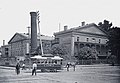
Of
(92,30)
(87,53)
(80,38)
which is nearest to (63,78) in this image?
(87,53)

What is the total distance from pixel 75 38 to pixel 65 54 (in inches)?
302

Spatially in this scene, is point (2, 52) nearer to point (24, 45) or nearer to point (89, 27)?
point (24, 45)

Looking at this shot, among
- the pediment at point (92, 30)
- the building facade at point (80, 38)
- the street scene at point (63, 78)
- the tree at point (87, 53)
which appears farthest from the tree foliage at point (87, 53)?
the street scene at point (63, 78)

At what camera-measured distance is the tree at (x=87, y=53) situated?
42.4m

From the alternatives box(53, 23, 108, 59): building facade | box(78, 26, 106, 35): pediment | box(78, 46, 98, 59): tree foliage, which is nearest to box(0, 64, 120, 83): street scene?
box(78, 46, 98, 59): tree foliage

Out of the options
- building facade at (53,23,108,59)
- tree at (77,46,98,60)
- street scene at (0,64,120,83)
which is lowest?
street scene at (0,64,120,83)

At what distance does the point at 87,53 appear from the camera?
143 feet

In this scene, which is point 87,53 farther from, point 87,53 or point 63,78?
point 63,78

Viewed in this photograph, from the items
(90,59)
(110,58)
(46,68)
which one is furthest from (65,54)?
(46,68)

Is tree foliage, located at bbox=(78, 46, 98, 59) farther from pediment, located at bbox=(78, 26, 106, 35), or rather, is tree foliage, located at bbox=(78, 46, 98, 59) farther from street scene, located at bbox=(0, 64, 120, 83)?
street scene, located at bbox=(0, 64, 120, 83)

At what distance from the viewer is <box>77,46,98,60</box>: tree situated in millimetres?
42375

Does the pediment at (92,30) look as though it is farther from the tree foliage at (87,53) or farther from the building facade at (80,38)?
the tree foliage at (87,53)

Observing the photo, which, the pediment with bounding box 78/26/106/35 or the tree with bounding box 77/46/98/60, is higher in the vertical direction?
the pediment with bounding box 78/26/106/35

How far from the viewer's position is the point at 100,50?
44094 millimetres
